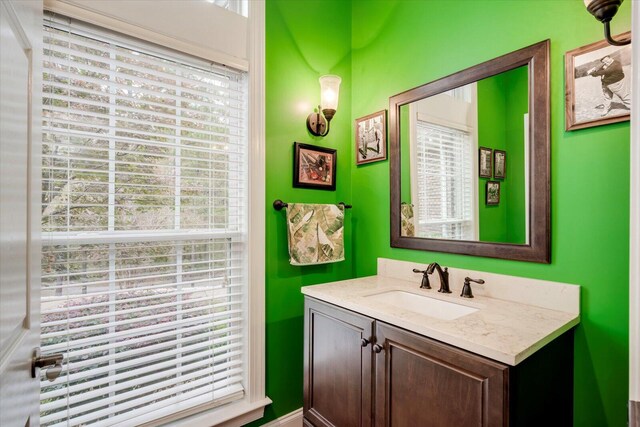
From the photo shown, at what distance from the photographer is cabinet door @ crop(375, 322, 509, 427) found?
901mm

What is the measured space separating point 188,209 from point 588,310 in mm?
1723

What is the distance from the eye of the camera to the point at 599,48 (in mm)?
1144

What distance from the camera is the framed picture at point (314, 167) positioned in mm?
1891

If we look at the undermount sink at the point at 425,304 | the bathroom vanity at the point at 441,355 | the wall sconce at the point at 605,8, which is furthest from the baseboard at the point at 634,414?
the wall sconce at the point at 605,8

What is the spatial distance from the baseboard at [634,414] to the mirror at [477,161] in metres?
0.58

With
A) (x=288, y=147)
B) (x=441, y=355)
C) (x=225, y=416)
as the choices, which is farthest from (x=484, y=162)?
(x=225, y=416)

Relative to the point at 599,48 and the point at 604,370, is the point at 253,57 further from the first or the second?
the point at 604,370

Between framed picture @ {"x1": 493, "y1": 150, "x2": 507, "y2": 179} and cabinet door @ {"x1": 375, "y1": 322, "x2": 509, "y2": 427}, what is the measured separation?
33.3 inches

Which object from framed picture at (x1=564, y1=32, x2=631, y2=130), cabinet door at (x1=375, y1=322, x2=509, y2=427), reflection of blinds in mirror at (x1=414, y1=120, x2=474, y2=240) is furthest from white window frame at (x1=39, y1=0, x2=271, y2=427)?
framed picture at (x1=564, y1=32, x2=631, y2=130)

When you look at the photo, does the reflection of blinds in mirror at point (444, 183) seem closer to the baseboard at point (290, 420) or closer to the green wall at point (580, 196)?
the green wall at point (580, 196)

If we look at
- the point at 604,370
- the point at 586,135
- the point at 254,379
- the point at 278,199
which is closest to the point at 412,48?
the point at 586,135

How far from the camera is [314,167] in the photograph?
77.6 inches

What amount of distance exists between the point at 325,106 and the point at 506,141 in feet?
3.30

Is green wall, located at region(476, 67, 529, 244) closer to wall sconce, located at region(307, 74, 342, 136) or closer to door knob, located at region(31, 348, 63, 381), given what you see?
wall sconce, located at region(307, 74, 342, 136)
